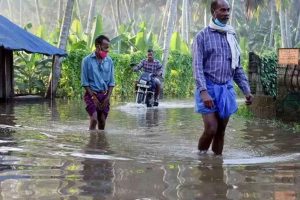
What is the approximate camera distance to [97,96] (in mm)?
9094

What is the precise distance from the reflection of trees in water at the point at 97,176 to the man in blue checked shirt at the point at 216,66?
1.19 metres

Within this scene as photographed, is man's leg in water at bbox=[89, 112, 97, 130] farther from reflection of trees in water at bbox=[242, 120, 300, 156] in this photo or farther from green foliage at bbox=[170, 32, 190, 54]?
green foliage at bbox=[170, 32, 190, 54]

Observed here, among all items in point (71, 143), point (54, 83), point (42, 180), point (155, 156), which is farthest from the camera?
point (54, 83)

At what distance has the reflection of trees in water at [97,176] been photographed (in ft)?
15.1

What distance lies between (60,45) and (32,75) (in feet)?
6.31

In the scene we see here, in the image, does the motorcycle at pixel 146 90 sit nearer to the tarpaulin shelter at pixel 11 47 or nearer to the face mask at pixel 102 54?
the tarpaulin shelter at pixel 11 47

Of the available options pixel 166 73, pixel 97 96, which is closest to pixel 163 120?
pixel 97 96

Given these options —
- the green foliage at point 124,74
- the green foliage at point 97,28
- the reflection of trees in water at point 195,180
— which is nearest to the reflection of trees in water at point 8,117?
the reflection of trees in water at point 195,180

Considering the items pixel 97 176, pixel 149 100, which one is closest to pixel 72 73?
pixel 149 100

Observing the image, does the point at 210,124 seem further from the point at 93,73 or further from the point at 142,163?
the point at 93,73

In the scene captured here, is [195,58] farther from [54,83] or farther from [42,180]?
[54,83]

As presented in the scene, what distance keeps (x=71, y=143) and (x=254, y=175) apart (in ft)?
10.2

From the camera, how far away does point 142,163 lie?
6148mm

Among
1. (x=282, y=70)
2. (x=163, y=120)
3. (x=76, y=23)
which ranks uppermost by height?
(x=76, y=23)
